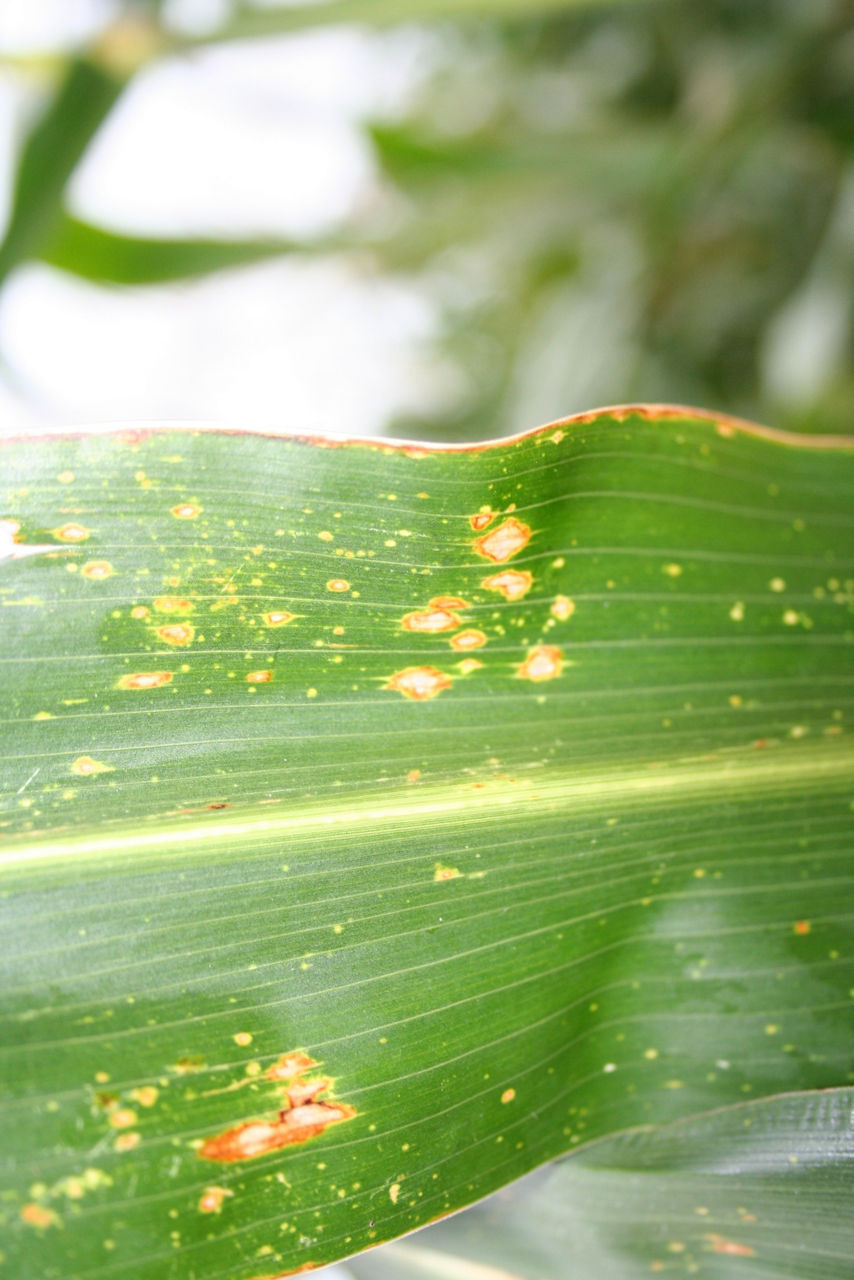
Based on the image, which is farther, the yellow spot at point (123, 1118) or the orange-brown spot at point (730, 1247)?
the orange-brown spot at point (730, 1247)

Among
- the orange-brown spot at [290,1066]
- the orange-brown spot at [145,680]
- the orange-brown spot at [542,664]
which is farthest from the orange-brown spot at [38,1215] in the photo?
the orange-brown spot at [542,664]

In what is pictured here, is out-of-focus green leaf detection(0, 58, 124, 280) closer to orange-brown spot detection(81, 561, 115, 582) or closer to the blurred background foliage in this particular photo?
the blurred background foliage

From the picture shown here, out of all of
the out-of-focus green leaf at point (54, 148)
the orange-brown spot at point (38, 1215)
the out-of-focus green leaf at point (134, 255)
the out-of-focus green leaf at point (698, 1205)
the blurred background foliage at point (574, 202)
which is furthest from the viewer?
the out-of-focus green leaf at point (134, 255)

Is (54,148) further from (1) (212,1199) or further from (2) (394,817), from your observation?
(1) (212,1199)

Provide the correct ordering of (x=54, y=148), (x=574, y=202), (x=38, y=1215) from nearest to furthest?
(x=38, y=1215)
(x=54, y=148)
(x=574, y=202)

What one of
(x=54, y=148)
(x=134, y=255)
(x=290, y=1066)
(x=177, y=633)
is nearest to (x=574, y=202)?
(x=134, y=255)

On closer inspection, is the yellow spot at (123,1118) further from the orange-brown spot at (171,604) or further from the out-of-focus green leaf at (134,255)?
the out-of-focus green leaf at (134,255)

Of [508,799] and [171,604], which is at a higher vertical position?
[171,604]

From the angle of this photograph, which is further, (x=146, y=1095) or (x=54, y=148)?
(x=54, y=148)

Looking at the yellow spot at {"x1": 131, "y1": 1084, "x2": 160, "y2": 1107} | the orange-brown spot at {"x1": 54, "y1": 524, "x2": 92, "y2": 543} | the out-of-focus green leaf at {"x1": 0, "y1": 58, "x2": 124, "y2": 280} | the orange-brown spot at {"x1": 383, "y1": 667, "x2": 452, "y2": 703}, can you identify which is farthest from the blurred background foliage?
the yellow spot at {"x1": 131, "y1": 1084, "x2": 160, "y2": 1107}
